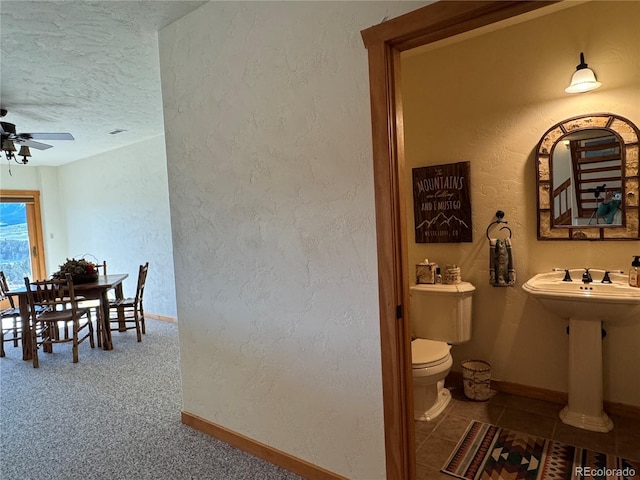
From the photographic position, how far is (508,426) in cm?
236

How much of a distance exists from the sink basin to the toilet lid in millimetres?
649

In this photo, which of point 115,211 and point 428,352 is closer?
point 428,352

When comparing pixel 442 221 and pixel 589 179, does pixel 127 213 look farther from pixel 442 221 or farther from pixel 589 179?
pixel 589 179

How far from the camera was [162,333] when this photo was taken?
4.76m

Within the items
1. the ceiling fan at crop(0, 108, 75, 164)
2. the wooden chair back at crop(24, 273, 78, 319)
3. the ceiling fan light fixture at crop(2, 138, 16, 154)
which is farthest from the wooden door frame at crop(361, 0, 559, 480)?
the wooden chair back at crop(24, 273, 78, 319)

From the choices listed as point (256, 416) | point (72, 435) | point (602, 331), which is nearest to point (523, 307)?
point (602, 331)

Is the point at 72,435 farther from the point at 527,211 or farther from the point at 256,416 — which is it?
the point at 527,211

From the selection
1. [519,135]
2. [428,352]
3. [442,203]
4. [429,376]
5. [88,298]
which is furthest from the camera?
[88,298]

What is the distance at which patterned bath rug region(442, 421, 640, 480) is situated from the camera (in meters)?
1.89

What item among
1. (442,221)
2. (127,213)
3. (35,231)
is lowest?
(442,221)

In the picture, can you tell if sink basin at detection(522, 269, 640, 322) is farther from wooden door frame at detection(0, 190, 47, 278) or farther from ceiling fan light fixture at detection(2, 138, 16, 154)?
wooden door frame at detection(0, 190, 47, 278)

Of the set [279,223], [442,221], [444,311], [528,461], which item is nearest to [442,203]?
[442,221]

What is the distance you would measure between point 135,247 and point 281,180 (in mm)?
4490

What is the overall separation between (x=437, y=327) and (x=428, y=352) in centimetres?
37
